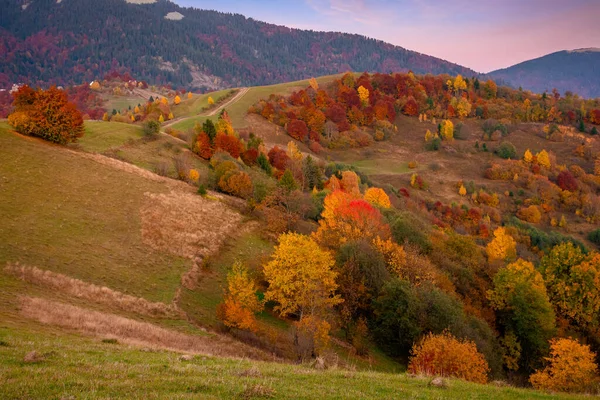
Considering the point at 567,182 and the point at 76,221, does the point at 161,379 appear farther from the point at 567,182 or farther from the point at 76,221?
the point at 567,182

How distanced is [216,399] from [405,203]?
9800 centimetres

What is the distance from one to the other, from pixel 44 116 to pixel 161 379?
55336 millimetres

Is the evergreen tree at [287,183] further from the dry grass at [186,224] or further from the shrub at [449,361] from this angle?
the shrub at [449,361]

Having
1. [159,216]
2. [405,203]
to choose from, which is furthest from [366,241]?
[405,203]

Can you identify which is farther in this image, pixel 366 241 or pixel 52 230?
pixel 366 241

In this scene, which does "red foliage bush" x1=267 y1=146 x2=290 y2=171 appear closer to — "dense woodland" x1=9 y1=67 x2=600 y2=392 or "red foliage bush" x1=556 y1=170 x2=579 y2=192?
"dense woodland" x1=9 y1=67 x2=600 y2=392

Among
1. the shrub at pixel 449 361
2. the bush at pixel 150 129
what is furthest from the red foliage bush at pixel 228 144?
the shrub at pixel 449 361

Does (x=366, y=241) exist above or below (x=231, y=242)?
above

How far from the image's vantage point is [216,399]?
10539 mm

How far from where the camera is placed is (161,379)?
12.2 meters

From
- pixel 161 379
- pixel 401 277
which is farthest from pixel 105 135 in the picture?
pixel 161 379

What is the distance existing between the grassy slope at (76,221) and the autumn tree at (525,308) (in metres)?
39.3

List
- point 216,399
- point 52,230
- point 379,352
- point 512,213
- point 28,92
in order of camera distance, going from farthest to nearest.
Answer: point 512,213 → point 28,92 → point 379,352 → point 52,230 → point 216,399

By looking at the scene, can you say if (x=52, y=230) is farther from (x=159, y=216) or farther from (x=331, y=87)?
Answer: (x=331, y=87)
